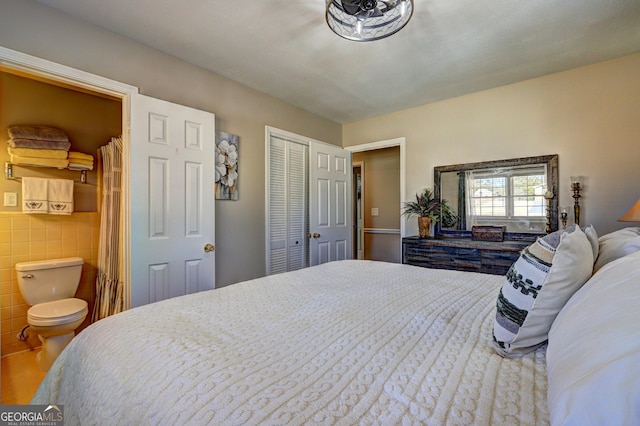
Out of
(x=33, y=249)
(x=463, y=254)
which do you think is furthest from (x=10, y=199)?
(x=463, y=254)

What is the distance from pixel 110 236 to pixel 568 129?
440cm

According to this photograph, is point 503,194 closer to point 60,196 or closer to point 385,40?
point 385,40

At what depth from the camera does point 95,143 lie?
2887 millimetres

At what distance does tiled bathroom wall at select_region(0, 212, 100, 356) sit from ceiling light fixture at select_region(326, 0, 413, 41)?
292 centimetres

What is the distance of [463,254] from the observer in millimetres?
2887

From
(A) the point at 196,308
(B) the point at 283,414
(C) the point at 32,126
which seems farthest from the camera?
(C) the point at 32,126

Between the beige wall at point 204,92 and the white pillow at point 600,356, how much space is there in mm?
2649

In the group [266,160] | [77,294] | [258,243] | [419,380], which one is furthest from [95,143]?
[419,380]

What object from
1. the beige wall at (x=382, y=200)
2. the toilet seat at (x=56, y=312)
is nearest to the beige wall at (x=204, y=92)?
the toilet seat at (x=56, y=312)

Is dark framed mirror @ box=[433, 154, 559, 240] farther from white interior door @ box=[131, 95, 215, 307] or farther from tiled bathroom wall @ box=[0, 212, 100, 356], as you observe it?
tiled bathroom wall @ box=[0, 212, 100, 356]

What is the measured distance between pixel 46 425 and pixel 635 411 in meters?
1.58

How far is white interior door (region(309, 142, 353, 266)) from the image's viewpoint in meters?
3.55

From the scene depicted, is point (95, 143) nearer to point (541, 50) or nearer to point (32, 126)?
point (32, 126)

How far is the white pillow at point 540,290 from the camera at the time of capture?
732 millimetres
